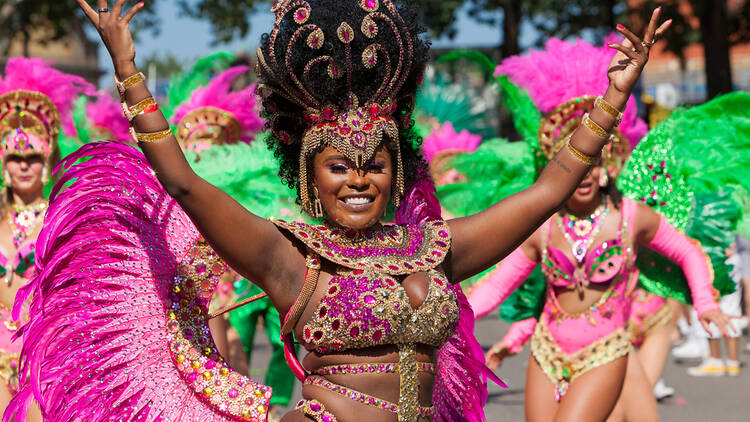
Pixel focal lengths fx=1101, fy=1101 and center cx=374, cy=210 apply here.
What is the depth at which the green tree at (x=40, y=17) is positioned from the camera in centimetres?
1878

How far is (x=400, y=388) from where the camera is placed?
3213 mm

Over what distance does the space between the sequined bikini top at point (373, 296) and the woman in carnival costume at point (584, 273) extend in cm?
194

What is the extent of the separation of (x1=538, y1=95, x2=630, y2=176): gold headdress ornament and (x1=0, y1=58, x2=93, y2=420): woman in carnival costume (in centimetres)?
258

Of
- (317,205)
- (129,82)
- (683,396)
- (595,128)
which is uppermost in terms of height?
(129,82)

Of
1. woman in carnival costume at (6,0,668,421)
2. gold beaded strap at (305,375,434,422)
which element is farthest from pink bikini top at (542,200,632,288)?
gold beaded strap at (305,375,434,422)

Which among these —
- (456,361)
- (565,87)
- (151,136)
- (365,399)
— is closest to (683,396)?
(565,87)

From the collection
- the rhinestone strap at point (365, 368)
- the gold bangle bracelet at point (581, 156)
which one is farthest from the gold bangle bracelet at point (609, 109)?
the rhinestone strap at point (365, 368)

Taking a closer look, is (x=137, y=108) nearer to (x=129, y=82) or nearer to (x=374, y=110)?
(x=129, y=82)

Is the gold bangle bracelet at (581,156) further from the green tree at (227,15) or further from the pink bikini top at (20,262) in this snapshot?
the green tree at (227,15)

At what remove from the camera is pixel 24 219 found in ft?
18.5

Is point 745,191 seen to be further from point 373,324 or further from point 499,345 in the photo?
point 373,324

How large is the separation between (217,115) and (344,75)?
4.50 m

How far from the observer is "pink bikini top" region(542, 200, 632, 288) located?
5242 mm

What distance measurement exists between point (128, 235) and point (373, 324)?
3.05 ft
